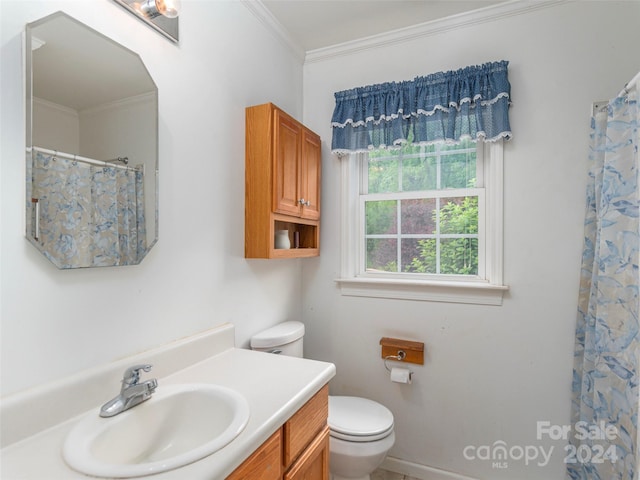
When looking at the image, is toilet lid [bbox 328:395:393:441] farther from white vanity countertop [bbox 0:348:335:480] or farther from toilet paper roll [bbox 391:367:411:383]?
white vanity countertop [bbox 0:348:335:480]

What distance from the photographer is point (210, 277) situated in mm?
1444

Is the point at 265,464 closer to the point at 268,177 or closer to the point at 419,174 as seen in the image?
the point at 268,177

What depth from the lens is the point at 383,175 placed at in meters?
2.12

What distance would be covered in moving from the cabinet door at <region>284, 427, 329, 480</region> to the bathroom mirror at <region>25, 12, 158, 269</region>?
86cm

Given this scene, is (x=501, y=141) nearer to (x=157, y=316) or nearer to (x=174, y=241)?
(x=174, y=241)

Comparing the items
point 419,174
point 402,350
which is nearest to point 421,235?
point 419,174

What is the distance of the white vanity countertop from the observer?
0.72 meters

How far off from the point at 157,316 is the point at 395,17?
76.2 inches

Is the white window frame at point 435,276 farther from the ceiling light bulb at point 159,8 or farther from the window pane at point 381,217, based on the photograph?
the ceiling light bulb at point 159,8

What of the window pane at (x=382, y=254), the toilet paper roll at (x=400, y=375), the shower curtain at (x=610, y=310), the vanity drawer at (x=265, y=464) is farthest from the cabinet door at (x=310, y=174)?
the shower curtain at (x=610, y=310)

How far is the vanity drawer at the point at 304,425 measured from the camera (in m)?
1.03

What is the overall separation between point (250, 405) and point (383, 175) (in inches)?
61.7

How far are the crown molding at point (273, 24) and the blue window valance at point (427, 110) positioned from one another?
0.40 meters

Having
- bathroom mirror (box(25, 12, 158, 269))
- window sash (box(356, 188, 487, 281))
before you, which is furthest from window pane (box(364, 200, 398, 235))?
bathroom mirror (box(25, 12, 158, 269))
